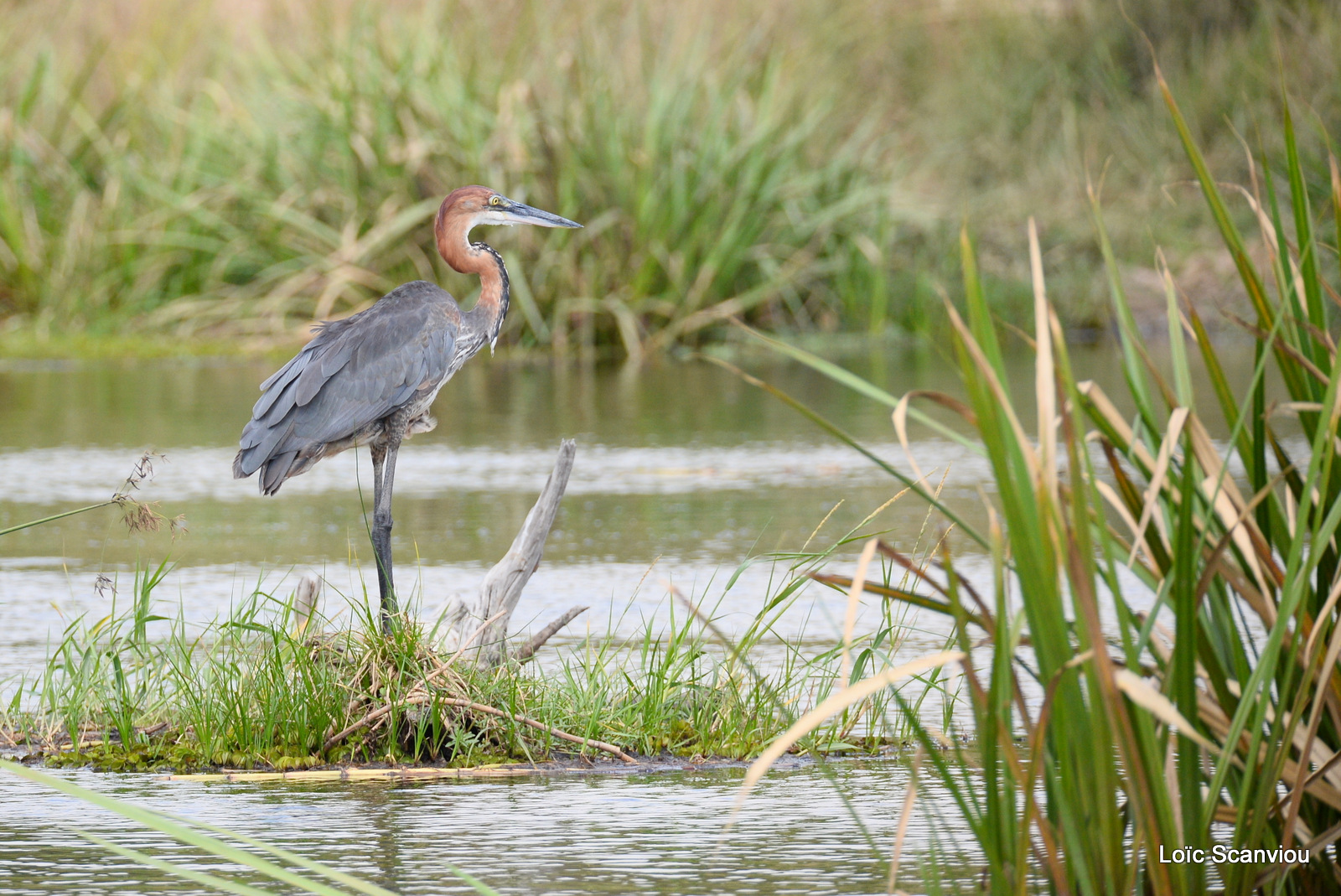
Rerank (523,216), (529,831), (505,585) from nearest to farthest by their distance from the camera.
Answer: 1. (529,831)
2. (505,585)
3. (523,216)

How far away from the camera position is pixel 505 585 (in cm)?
475

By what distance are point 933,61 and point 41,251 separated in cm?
1405

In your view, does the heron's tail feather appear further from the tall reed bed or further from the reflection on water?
the tall reed bed

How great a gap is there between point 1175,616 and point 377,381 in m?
3.06

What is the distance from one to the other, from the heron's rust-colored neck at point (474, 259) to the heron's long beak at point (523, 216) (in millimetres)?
90

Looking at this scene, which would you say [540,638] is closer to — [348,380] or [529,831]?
[529,831]

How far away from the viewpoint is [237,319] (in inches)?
675

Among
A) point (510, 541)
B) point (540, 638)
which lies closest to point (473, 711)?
point (540, 638)

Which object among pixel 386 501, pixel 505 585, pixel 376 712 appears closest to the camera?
pixel 376 712

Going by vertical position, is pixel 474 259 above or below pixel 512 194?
below

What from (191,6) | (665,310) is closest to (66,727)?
(665,310)

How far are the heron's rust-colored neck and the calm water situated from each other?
855mm

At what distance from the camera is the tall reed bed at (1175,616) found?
2355mm

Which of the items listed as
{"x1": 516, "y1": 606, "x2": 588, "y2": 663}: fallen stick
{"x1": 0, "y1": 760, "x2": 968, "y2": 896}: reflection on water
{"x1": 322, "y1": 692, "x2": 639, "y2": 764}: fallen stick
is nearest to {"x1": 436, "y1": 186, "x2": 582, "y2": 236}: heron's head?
{"x1": 516, "y1": 606, "x2": 588, "y2": 663}: fallen stick
